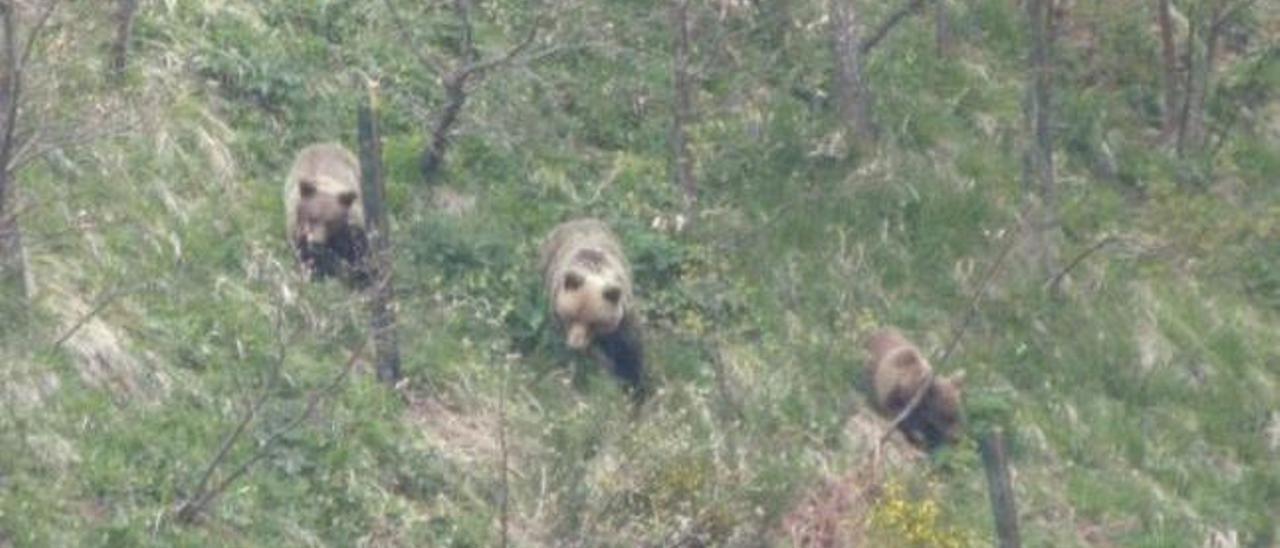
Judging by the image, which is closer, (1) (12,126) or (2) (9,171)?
(1) (12,126)

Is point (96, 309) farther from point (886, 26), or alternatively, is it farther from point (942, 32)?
point (942, 32)

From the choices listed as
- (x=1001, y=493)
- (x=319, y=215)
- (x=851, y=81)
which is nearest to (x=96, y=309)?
(x=319, y=215)

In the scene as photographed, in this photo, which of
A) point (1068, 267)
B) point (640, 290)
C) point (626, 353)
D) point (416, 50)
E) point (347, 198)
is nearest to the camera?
point (347, 198)

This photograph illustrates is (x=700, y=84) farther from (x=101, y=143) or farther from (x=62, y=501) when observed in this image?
(x=62, y=501)

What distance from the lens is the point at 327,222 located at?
64.9ft

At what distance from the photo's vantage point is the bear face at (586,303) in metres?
19.9

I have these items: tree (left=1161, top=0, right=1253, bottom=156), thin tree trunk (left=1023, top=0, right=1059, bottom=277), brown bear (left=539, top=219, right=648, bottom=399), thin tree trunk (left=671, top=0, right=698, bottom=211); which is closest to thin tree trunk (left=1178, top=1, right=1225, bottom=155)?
tree (left=1161, top=0, right=1253, bottom=156)

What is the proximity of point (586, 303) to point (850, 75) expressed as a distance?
4203mm

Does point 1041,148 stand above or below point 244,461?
below

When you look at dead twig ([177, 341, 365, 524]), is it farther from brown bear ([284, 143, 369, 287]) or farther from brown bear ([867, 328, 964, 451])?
brown bear ([867, 328, 964, 451])

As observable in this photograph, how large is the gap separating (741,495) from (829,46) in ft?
19.4

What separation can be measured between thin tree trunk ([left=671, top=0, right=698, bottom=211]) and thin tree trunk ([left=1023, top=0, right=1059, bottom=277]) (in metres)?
2.65

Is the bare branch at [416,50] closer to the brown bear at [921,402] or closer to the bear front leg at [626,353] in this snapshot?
the bear front leg at [626,353]

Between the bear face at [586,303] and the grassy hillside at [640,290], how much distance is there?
0.88 ft
